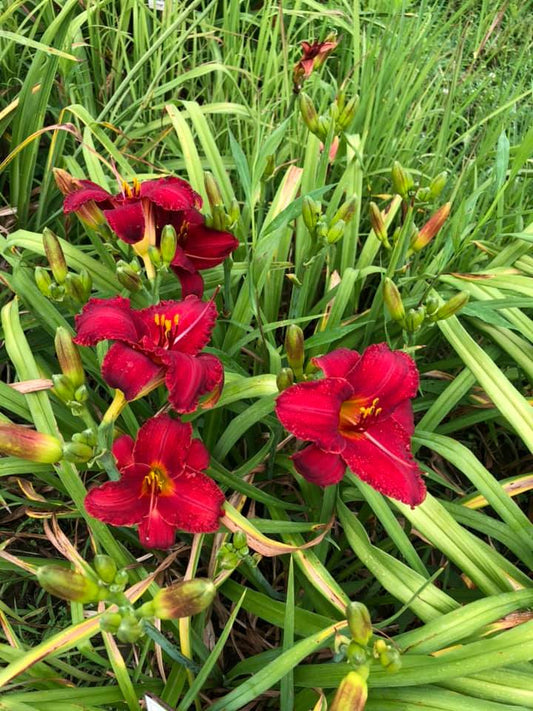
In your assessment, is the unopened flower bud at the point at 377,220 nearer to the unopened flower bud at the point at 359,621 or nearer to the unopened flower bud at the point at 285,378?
the unopened flower bud at the point at 285,378

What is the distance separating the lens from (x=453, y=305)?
1000 millimetres

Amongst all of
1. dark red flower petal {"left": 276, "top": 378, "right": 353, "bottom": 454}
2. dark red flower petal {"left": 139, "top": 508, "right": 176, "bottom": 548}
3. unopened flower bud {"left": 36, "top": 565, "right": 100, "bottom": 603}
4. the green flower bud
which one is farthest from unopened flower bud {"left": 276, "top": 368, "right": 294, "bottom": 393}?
the green flower bud

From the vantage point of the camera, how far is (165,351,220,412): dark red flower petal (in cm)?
82

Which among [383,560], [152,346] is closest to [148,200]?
[152,346]

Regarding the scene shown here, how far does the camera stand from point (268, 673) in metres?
0.81

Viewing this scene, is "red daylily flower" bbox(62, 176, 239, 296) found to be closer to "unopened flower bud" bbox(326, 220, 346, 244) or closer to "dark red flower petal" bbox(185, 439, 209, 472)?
"unopened flower bud" bbox(326, 220, 346, 244)

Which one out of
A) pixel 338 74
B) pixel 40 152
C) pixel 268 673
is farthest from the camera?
pixel 338 74

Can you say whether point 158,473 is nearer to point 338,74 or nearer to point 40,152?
point 40,152

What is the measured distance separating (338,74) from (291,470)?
5.27 ft

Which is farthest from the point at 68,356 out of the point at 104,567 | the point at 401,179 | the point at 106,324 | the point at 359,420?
the point at 401,179

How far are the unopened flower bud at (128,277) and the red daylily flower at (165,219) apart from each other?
5 cm

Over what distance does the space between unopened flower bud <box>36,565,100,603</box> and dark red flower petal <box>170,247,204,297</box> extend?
1.65 feet

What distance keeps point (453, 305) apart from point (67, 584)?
69 cm

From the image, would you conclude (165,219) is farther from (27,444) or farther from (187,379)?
(27,444)
